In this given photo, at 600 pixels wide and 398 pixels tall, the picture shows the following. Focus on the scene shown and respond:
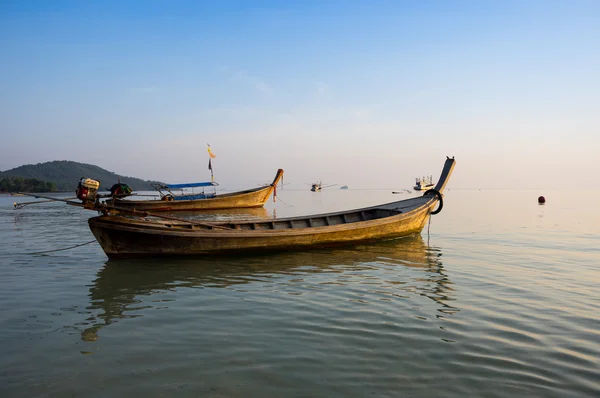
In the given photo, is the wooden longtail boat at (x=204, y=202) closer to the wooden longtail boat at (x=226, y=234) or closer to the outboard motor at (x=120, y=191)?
the outboard motor at (x=120, y=191)

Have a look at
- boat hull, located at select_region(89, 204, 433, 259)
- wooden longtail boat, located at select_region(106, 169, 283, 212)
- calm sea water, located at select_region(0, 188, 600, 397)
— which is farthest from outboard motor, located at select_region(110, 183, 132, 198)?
wooden longtail boat, located at select_region(106, 169, 283, 212)

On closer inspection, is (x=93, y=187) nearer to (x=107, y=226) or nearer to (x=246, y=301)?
(x=107, y=226)

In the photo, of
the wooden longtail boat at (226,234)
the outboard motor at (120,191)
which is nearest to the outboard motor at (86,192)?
the wooden longtail boat at (226,234)

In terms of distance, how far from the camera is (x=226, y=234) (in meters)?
11.7

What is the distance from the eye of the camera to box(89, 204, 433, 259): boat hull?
11.0m

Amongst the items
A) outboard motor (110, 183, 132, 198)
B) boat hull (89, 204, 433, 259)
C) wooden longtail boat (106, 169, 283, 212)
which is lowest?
boat hull (89, 204, 433, 259)

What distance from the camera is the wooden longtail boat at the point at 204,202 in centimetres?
3222

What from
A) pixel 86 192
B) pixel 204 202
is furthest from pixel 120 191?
pixel 204 202

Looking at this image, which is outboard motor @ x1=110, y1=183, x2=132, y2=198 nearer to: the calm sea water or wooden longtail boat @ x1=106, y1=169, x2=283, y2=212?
the calm sea water

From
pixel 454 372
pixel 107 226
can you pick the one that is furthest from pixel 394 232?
pixel 454 372

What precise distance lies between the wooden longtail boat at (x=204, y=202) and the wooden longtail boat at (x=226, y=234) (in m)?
20.2

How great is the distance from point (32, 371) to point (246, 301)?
11.7ft

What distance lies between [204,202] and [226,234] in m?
23.1

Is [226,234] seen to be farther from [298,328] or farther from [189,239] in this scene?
[298,328]
